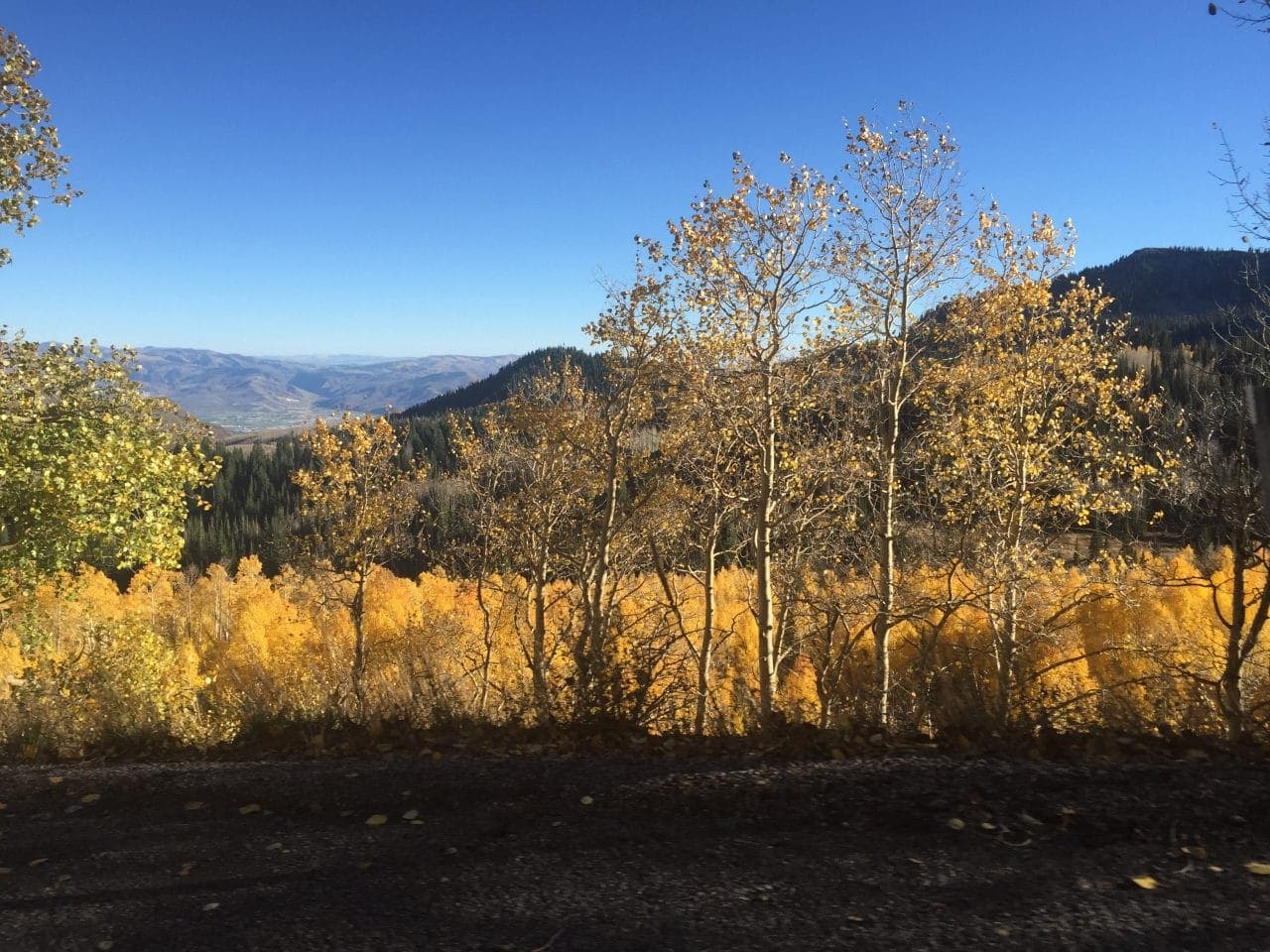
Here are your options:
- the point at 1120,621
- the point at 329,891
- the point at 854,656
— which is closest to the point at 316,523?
the point at 854,656

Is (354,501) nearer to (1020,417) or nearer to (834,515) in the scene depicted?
(834,515)

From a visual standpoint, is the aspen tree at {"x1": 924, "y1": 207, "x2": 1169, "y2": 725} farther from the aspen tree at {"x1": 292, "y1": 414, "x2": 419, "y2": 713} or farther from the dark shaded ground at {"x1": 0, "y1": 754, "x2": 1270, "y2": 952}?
the aspen tree at {"x1": 292, "y1": 414, "x2": 419, "y2": 713}

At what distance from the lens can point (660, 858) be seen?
473cm

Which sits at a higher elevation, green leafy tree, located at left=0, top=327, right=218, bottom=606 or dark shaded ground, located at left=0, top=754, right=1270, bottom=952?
green leafy tree, located at left=0, top=327, right=218, bottom=606

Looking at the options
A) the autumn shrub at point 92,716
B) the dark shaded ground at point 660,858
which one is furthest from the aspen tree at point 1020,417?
the autumn shrub at point 92,716

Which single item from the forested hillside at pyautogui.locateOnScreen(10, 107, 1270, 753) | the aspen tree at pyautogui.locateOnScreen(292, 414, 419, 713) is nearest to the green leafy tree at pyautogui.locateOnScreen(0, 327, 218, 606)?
the forested hillside at pyautogui.locateOnScreen(10, 107, 1270, 753)

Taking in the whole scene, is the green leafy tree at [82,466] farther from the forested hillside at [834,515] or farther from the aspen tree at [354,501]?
the aspen tree at [354,501]

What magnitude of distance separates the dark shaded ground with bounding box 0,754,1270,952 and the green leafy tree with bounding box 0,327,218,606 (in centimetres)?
572

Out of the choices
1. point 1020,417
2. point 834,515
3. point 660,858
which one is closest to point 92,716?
point 660,858

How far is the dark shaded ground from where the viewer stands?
12.8ft

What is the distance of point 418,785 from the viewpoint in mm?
6207

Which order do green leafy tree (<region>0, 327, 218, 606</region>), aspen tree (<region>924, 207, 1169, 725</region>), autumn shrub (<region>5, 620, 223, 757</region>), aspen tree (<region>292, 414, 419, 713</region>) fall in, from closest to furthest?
autumn shrub (<region>5, 620, 223, 757</region>), green leafy tree (<region>0, 327, 218, 606</region>), aspen tree (<region>924, 207, 1169, 725</region>), aspen tree (<region>292, 414, 419, 713</region>)

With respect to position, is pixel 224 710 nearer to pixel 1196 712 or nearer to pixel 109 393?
pixel 109 393

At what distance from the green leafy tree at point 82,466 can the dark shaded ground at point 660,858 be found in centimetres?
572
